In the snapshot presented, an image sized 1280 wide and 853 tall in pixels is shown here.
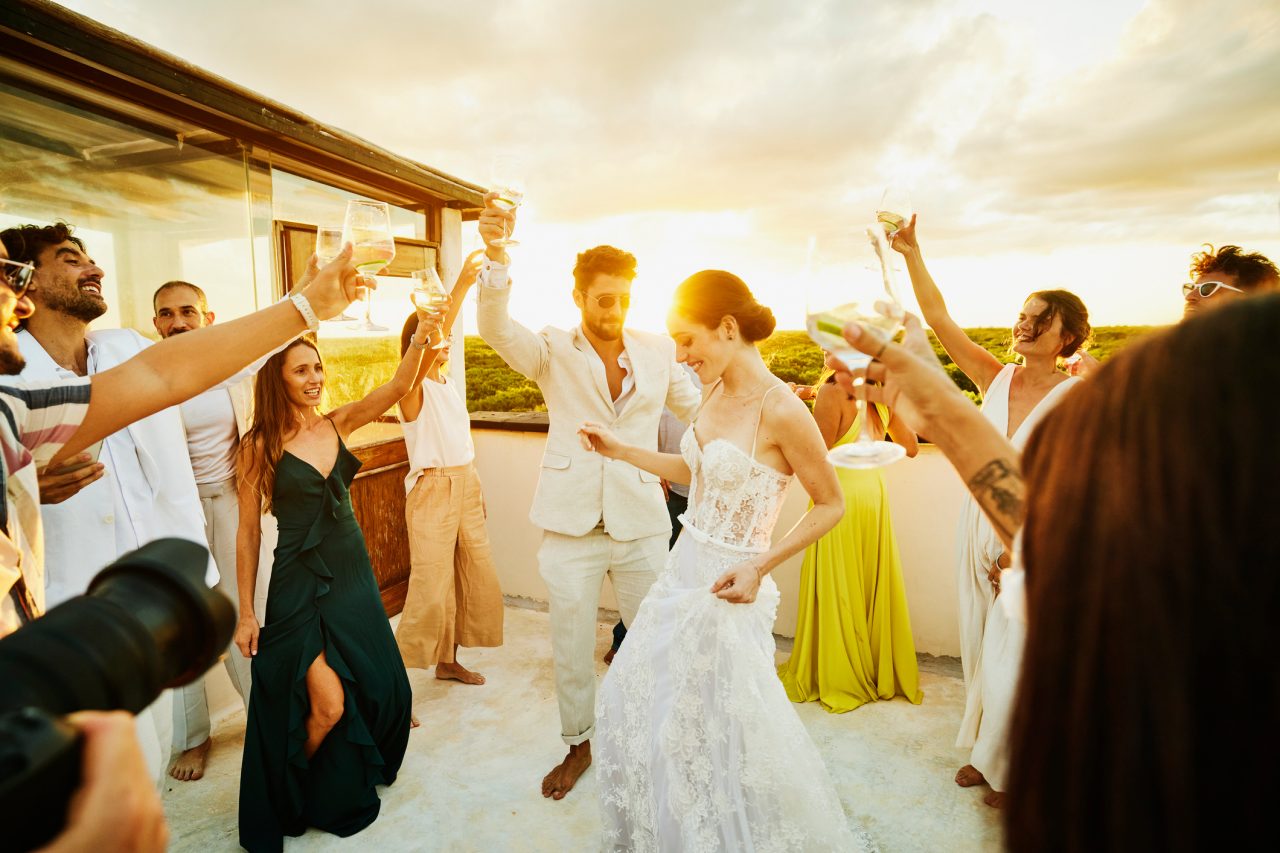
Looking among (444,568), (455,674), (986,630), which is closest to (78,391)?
(444,568)

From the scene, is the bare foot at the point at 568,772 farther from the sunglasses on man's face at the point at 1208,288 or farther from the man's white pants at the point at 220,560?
the sunglasses on man's face at the point at 1208,288

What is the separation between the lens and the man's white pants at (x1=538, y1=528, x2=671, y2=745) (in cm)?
316

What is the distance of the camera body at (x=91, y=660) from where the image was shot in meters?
0.45

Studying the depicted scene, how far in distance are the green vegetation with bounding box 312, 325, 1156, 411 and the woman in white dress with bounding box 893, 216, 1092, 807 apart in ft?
0.92

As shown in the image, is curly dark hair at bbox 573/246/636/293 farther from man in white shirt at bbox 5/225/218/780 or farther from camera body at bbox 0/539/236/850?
camera body at bbox 0/539/236/850

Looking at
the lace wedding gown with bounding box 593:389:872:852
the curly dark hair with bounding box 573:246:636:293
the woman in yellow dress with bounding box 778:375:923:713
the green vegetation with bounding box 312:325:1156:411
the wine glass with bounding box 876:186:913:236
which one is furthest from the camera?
the green vegetation with bounding box 312:325:1156:411

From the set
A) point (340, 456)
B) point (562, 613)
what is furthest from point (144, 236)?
point (562, 613)

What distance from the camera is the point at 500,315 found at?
117 inches

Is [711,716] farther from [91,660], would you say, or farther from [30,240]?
[30,240]

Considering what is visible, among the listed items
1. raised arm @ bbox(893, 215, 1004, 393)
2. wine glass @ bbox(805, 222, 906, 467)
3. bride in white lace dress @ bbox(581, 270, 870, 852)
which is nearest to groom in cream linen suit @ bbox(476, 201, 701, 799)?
bride in white lace dress @ bbox(581, 270, 870, 852)

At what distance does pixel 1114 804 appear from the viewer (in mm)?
535

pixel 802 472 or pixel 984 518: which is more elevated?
pixel 802 472

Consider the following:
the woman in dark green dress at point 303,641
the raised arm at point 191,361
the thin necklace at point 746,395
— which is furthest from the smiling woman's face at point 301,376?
the thin necklace at point 746,395

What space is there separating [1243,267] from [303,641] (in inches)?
178
